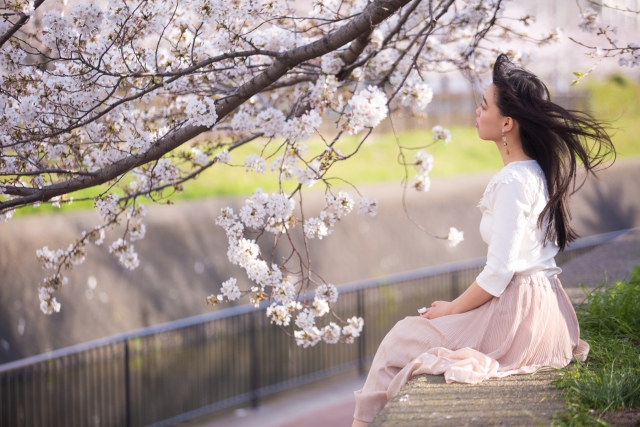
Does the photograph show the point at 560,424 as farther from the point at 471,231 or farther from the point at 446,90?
the point at 446,90

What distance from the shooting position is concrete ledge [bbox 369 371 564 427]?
2.33 m

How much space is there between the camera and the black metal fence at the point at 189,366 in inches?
268

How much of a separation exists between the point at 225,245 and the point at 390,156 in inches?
307

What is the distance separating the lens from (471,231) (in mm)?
14797

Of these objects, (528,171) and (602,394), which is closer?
(602,394)

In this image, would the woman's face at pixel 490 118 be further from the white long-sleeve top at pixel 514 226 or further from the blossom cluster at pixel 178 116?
the blossom cluster at pixel 178 116

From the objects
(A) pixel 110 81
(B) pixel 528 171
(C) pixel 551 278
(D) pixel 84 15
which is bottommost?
(C) pixel 551 278

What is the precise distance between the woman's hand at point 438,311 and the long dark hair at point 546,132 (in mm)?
465

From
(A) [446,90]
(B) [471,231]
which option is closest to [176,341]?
(B) [471,231]

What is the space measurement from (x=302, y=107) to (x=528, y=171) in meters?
1.61

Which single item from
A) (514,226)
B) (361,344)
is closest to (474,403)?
(514,226)

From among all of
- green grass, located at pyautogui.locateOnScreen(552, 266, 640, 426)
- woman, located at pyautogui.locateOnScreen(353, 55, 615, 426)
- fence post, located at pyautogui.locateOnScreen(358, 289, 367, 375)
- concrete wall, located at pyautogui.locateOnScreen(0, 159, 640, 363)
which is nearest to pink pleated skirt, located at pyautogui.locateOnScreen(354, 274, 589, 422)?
woman, located at pyautogui.locateOnScreen(353, 55, 615, 426)

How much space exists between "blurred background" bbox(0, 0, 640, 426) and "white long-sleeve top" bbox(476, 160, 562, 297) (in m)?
0.94

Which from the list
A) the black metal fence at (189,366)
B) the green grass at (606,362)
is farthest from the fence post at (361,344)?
the green grass at (606,362)
